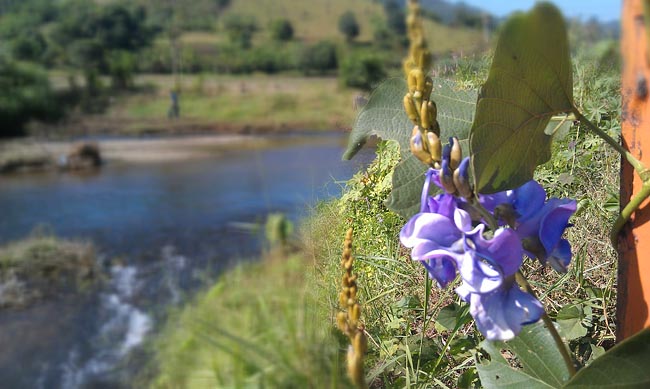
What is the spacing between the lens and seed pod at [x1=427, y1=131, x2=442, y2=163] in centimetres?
24

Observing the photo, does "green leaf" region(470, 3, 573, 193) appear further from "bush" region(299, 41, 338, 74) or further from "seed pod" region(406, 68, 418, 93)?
"bush" region(299, 41, 338, 74)

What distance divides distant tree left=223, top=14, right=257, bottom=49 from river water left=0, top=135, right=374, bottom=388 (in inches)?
402

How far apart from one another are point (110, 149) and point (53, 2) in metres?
13.9

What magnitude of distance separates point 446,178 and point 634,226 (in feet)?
0.41

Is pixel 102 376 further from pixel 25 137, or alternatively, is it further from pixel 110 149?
pixel 25 137

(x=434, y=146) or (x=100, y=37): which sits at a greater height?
(x=434, y=146)

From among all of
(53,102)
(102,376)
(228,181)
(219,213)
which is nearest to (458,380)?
(102,376)

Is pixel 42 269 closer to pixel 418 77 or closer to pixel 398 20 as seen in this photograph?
pixel 398 20

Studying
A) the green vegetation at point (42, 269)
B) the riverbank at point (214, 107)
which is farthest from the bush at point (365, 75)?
the riverbank at point (214, 107)

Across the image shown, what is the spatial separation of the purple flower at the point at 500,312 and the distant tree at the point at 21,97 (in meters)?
16.8

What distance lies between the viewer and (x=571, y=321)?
50 centimetres

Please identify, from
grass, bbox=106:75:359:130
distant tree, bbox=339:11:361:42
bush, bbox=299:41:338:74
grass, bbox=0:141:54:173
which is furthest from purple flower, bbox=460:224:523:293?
distant tree, bbox=339:11:361:42

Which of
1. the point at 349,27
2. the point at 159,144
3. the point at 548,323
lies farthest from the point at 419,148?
the point at 349,27

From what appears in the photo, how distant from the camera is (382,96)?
33cm
